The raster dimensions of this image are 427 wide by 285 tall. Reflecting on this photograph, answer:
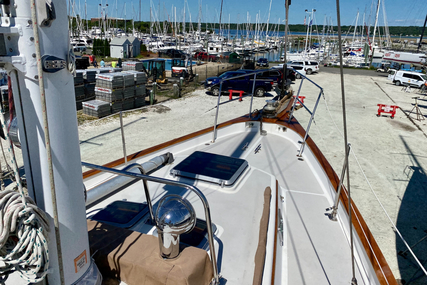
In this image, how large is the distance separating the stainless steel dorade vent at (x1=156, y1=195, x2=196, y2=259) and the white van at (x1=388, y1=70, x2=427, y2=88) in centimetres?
2366

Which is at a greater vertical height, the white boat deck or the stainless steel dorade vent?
the stainless steel dorade vent

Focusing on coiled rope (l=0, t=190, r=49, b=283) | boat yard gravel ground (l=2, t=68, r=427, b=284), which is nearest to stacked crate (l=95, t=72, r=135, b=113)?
boat yard gravel ground (l=2, t=68, r=427, b=284)

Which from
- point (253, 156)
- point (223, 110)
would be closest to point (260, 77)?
point (223, 110)

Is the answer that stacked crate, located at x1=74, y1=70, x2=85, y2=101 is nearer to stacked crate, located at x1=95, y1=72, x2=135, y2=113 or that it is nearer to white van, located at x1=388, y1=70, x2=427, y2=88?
stacked crate, located at x1=95, y1=72, x2=135, y2=113

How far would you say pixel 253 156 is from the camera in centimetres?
475

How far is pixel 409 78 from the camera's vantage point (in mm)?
21000

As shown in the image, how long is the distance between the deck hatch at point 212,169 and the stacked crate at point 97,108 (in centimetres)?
874

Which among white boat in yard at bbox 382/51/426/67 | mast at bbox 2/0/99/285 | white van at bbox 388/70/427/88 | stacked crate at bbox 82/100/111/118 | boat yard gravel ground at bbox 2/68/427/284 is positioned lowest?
boat yard gravel ground at bbox 2/68/427/284

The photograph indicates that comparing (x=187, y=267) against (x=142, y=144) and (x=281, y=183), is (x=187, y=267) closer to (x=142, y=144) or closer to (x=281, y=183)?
(x=281, y=183)

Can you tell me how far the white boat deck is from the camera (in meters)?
2.50

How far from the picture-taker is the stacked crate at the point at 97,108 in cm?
1148

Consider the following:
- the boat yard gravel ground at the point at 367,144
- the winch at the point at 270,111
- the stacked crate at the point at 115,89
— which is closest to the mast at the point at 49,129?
the boat yard gravel ground at the point at 367,144

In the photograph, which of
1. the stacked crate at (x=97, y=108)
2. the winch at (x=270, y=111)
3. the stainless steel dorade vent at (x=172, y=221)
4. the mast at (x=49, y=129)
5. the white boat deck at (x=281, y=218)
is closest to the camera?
the mast at (x=49, y=129)

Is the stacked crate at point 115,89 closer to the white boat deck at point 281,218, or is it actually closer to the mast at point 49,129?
the white boat deck at point 281,218
